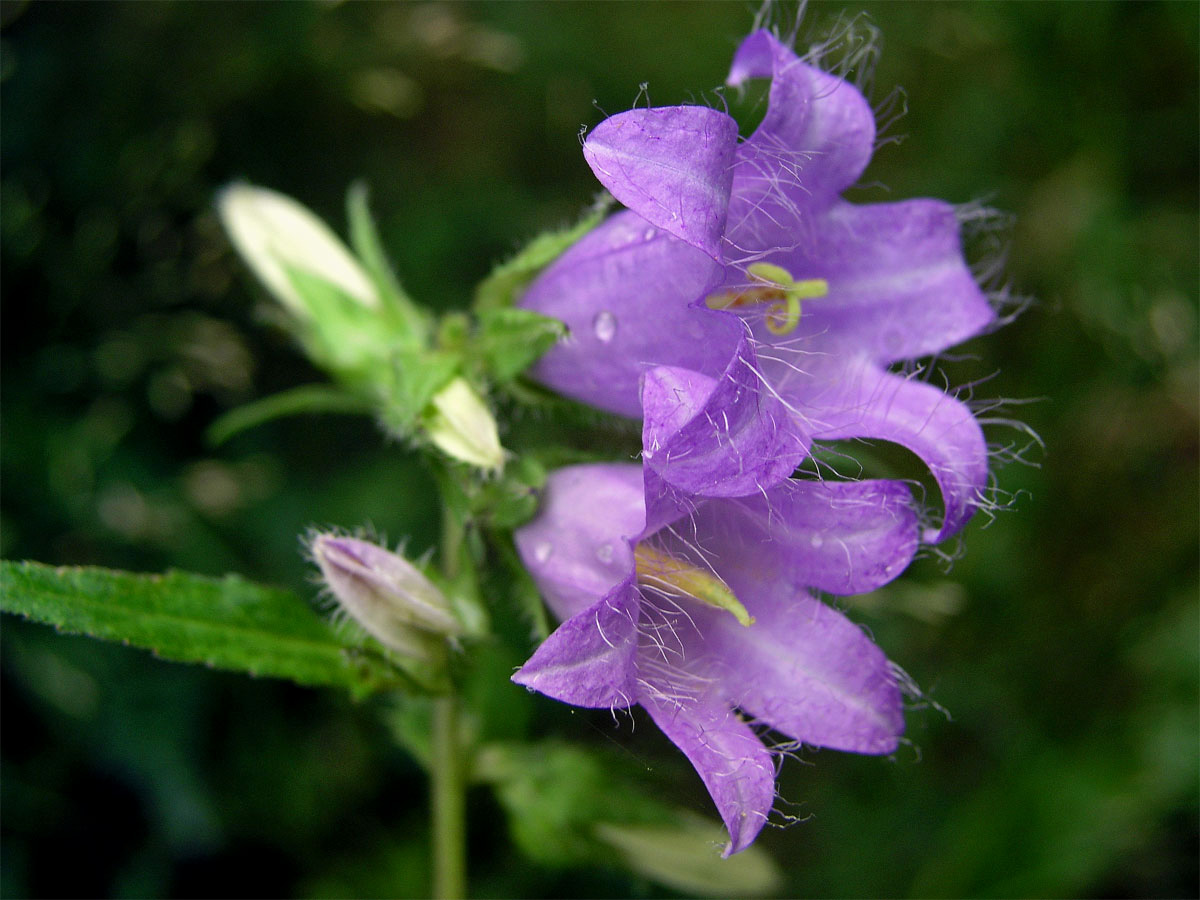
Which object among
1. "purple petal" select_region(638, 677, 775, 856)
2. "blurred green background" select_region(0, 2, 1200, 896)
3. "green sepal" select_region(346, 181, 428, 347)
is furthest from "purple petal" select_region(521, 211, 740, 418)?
"blurred green background" select_region(0, 2, 1200, 896)

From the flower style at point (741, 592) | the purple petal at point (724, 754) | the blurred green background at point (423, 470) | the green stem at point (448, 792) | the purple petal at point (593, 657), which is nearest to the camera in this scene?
the purple petal at point (593, 657)

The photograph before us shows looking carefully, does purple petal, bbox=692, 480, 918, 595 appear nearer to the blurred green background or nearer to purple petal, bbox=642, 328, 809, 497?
purple petal, bbox=642, 328, 809, 497

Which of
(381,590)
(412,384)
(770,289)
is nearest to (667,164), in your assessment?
(770,289)

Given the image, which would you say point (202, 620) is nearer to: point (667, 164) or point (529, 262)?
point (529, 262)

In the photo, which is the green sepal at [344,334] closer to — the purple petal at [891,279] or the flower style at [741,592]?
the flower style at [741,592]

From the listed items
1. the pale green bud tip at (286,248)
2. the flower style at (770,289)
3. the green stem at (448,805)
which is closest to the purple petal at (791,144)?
the flower style at (770,289)

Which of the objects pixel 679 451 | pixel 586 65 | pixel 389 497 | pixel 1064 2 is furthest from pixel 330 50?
pixel 1064 2

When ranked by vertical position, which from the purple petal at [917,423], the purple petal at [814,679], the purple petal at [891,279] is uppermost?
the purple petal at [891,279]
